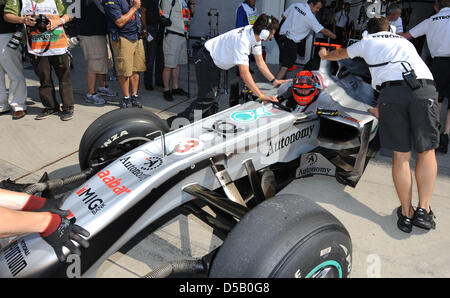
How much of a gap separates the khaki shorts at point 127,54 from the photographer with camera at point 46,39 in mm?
696

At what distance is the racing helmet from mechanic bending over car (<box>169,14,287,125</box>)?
0.23 m

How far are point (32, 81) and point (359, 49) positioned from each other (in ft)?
21.4

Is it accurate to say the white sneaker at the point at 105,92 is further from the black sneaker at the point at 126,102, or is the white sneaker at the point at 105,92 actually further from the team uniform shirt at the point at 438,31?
the team uniform shirt at the point at 438,31

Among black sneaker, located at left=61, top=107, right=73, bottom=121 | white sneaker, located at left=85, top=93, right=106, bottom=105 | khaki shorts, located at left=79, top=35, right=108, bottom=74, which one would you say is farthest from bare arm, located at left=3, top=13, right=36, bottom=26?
white sneaker, located at left=85, top=93, right=106, bottom=105

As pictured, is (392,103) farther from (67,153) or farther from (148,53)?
(148,53)

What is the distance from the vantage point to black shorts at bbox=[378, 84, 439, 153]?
2.80 m

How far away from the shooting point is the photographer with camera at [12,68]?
4.87m

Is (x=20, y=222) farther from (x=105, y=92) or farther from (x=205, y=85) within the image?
(x=105, y=92)

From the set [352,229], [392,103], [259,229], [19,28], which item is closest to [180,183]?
[259,229]

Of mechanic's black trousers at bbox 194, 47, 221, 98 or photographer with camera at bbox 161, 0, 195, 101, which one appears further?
photographer with camera at bbox 161, 0, 195, 101

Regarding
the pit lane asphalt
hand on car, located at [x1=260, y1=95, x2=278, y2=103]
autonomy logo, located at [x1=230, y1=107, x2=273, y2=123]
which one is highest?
hand on car, located at [x1=260, y1=95, x2=278, y2=103]

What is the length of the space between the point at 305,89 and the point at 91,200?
2.13 metres

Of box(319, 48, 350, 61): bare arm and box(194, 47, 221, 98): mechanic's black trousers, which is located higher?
box(319, 48, 350, 61): bare arm

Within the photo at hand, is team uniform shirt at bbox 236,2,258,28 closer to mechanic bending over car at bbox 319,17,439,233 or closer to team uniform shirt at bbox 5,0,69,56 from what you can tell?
team uniform shirt at bbox 5,0,69,56
